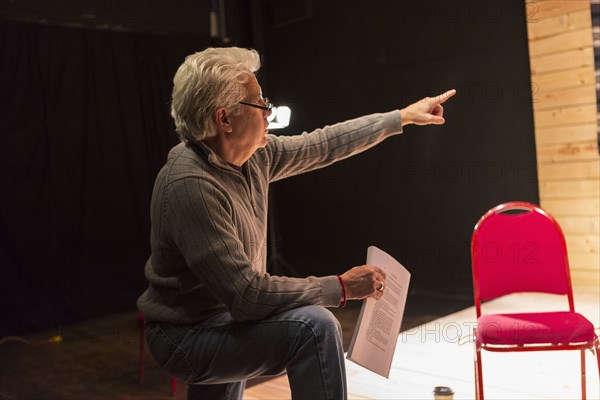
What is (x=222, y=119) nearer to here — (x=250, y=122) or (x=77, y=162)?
(x=250, y=122)

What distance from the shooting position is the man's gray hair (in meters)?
1.48

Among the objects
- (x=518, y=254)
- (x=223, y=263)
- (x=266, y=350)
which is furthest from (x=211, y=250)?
(x=518, y=254)

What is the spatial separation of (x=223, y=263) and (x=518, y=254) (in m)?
1.39

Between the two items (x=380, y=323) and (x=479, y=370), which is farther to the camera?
A: (x=479, y=370)

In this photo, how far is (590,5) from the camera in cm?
430

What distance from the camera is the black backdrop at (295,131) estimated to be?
3715mm

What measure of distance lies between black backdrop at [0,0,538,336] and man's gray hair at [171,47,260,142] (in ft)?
7.89

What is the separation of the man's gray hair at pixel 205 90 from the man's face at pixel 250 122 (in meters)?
0.02

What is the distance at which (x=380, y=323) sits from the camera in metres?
1.54

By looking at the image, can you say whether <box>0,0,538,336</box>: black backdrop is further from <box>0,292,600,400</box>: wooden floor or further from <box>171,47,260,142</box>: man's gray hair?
<box>171,47,260,142</box>: man's gray hair

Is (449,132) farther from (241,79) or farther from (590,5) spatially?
(241,79)

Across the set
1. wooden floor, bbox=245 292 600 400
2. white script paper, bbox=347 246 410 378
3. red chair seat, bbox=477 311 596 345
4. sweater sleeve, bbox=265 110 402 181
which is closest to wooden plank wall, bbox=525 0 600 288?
wooden floor, bbox=245 292 600 400

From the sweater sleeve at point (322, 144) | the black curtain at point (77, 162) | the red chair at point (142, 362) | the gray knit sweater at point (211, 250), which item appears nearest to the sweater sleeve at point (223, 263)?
the gray knit sweater at point (211, 250)

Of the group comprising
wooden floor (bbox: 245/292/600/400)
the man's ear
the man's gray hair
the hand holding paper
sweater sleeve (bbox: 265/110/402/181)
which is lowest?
wooden floor (bbox: 245/292/600/400)
